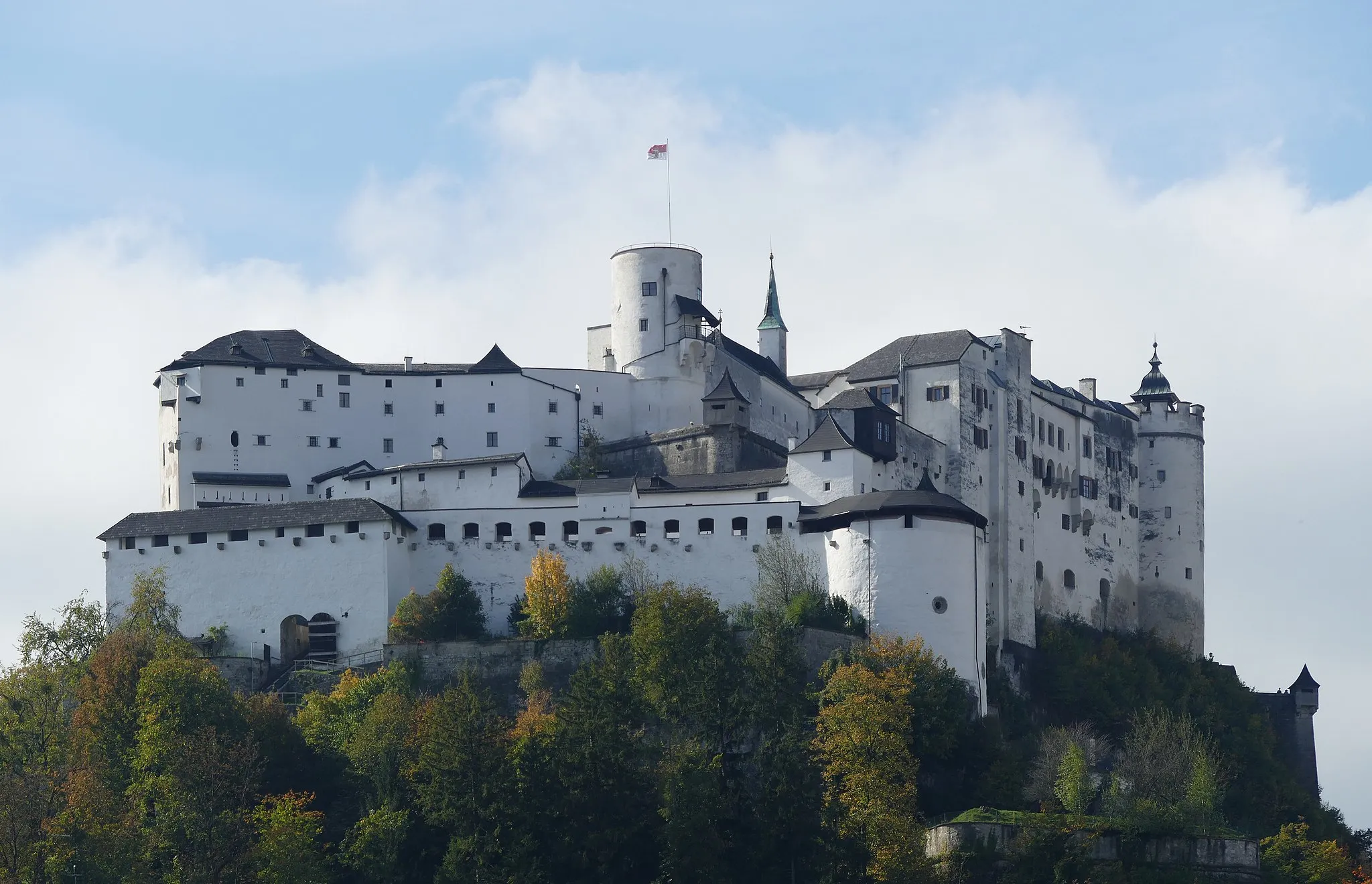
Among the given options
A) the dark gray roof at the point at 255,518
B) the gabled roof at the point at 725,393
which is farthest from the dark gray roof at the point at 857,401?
the dark gray roof at the point at 255,518

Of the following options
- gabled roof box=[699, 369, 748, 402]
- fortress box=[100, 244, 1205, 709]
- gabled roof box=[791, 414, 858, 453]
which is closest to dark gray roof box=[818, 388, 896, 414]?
fortress box=[100, 244, 1205, 709]

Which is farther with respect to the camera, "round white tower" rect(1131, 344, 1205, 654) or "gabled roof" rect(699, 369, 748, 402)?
"round white tower" rect(1131, 344, 1205, 654)

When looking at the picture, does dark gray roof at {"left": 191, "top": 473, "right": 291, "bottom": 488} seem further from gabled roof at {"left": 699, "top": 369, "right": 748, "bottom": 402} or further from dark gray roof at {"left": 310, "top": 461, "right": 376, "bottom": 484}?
gabled roof at {"left": 699, "top": 369, "right": 748, "bottom": 402}

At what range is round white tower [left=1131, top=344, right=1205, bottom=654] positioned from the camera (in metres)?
97.4

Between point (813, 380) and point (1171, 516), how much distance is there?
15.1 metres

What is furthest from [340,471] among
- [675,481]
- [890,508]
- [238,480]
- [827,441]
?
[890,508]

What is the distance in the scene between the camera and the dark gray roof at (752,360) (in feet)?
303

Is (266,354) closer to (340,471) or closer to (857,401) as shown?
(340,471)

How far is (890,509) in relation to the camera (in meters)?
75.2

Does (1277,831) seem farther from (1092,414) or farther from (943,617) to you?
(1092,414)

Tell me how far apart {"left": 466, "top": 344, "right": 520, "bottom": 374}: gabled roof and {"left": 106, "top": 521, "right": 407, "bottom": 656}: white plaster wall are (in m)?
12.7

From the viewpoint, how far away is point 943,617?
74438 millimetres

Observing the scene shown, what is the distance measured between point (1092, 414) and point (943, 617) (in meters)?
24.1

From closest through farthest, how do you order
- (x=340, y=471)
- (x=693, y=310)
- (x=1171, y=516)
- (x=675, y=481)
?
1. (x=675, y=481)
2. (x=340, y=471)
3. (x=693, y=310)
4. (x=1171, y=516)
